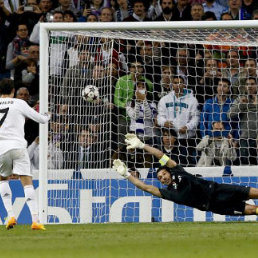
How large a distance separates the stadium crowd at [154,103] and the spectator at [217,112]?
0.02m

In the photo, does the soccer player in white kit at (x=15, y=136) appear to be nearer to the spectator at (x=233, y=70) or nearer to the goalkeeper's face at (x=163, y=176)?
the goalkeeper's face at (x=163, y=176)

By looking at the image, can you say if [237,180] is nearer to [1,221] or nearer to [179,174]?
[179,174]

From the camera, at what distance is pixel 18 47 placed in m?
18.9

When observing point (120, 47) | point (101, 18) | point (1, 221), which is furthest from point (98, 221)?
point (101, 18)

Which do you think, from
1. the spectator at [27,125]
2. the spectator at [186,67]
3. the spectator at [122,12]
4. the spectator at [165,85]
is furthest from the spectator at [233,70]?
the spectator at [27,125]

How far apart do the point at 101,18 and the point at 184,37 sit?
3.47 m

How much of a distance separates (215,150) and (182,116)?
0.84m

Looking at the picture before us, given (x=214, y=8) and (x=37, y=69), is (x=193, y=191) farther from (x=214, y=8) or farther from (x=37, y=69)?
(x=214, y=8)

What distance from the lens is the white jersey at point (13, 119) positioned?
12.5 metres

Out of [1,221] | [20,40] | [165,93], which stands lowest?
[1,221]

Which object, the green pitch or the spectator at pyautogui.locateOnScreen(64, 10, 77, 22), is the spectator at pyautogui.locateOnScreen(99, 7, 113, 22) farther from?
the green pitch

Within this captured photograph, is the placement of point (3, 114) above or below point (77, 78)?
below

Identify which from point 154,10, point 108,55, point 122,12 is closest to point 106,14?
point 122,12

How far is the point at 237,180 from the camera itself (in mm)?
15547
